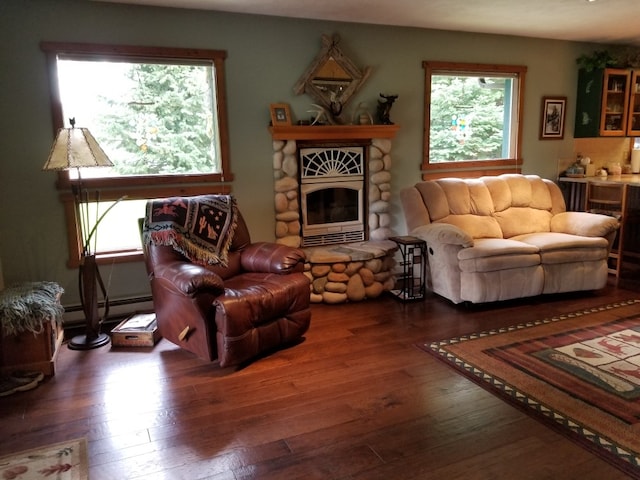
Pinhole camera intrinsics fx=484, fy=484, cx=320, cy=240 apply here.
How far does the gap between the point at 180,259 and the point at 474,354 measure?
2020mm

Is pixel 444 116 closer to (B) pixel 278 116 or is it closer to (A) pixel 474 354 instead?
(B) pixel 278 116

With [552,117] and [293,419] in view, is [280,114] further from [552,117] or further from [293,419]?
[552,117]

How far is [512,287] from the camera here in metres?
3.93

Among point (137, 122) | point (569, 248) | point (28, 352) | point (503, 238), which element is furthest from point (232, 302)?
point (569, 248)

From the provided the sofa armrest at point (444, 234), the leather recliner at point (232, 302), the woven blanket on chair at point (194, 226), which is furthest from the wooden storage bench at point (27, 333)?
the sofa armrest at point (444, 234)

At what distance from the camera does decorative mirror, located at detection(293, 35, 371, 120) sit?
420cm

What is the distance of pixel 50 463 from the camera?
207cm

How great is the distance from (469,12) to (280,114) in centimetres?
180

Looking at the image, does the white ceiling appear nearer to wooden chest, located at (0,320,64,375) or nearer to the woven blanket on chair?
the woven blanket on chair

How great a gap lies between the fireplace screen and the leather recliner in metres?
0.98

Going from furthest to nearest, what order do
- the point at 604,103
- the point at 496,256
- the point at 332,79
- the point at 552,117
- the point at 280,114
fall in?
the point at 552,117 < the point at 604,103 < the point at 332,79 < the point at 280,114 < the point at 496,256

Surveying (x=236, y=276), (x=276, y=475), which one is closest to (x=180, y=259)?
(x=236, y=276)

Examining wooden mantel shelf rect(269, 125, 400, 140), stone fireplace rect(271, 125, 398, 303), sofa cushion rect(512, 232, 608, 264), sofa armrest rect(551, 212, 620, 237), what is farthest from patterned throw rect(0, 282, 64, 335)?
sofa armrest rect(551, 212, 620, 237)

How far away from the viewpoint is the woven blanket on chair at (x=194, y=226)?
3246 mm
